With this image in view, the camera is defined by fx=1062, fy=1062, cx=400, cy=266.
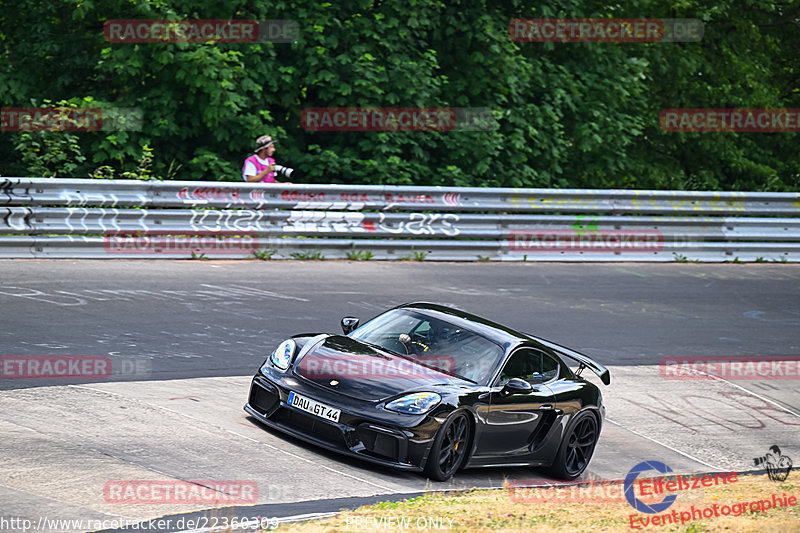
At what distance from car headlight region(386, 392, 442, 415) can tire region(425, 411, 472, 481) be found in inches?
7.4

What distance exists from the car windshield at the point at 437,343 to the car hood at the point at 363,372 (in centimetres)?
11

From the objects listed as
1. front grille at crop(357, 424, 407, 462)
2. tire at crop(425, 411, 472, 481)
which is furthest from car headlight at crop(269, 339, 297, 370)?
tire at crop(425, 411, 472, 481)

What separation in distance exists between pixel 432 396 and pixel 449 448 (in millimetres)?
467

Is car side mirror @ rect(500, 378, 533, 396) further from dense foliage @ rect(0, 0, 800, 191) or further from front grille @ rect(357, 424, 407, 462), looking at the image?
dense foliage @ rect(0, 0, 800, 191)

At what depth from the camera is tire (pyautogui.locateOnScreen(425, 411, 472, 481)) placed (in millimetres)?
8195

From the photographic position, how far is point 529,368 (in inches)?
369

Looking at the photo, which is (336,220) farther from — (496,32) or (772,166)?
(772,166)

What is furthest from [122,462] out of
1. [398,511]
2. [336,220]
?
[336,220]

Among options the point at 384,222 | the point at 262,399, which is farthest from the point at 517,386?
the point at 384,222

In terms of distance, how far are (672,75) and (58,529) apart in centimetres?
2139

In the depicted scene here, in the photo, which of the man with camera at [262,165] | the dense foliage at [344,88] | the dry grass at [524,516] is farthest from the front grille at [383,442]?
the dense foliage at [344,88]

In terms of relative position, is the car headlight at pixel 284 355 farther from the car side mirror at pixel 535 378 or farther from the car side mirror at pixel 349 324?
the car side mirror at pixel 535 378

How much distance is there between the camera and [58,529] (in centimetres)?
578

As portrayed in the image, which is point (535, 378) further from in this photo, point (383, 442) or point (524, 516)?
point (524, 516)
